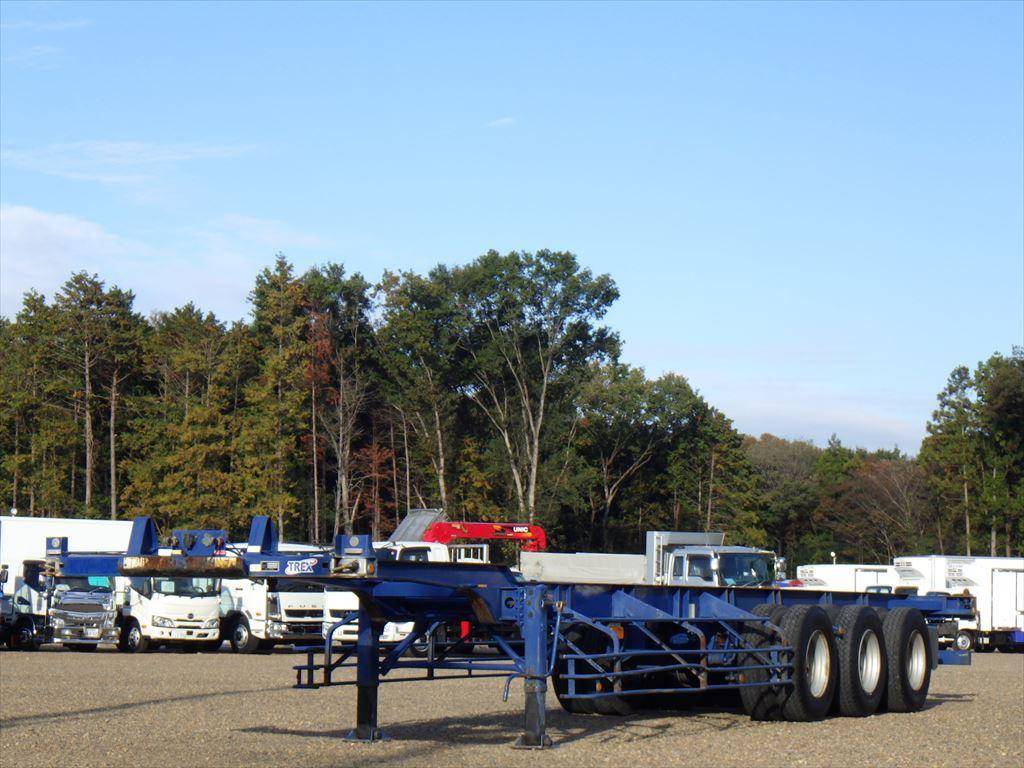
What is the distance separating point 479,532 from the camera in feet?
132

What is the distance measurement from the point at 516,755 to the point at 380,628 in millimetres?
1860

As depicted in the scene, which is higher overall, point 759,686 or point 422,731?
point 759,686

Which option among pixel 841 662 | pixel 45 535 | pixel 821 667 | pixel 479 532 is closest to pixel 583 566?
pixel 841 662

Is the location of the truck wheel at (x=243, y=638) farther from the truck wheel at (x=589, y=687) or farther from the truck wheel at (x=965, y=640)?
the truck wheel at (x=965, y=640)

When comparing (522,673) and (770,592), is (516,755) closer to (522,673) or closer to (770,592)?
(522,673)

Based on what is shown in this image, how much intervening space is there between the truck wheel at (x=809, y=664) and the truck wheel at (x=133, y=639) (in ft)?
64.9

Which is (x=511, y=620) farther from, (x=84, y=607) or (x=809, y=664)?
(x=84, y=607)

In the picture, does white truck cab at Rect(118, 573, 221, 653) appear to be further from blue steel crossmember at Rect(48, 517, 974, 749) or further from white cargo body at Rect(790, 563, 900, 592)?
white cargo body at Rect(790, 563, 900, 592)

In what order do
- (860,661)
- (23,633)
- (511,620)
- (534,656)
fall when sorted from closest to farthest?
1. (534,656)
2. (511,620)
3. (860,661)
4. (23,633)

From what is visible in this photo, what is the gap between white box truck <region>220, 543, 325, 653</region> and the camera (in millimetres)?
31094

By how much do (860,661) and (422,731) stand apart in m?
5.52

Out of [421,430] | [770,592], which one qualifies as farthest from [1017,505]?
[770,592]

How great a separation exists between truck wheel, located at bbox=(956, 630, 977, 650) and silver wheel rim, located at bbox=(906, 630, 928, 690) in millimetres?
22507

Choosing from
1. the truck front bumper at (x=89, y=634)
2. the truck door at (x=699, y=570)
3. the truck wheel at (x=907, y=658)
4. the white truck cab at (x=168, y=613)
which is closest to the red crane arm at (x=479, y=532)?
the white truck cab at (x=168, y=613)
